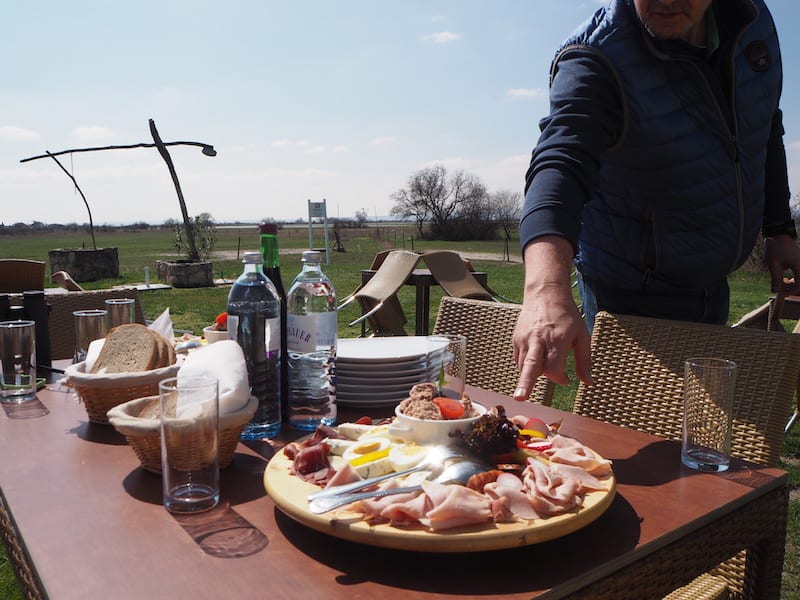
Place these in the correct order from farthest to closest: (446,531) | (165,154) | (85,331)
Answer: (165,154)
(85,331)
(446,531)

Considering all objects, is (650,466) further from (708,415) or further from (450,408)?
(450,408)

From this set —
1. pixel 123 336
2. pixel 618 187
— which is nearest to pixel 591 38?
pixel 618 187

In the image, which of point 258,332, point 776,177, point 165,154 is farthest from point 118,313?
point 165,154

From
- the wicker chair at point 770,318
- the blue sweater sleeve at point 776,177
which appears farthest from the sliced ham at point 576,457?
the wicker chair at point 770,318

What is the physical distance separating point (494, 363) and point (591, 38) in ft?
3.49

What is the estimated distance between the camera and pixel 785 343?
4.59 feet

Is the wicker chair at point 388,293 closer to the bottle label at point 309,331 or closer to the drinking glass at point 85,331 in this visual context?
the drinking glass at point 85,331

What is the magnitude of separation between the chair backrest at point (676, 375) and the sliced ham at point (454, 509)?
896 millimetres

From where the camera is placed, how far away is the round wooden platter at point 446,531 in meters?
0.72

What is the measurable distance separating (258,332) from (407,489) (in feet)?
1.70

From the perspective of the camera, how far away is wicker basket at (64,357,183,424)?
1233mm

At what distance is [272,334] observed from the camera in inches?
48.2

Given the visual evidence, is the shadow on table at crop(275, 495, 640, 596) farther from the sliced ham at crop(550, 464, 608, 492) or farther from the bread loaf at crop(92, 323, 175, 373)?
the bread loaf at crop(92, 323, 175, 373)

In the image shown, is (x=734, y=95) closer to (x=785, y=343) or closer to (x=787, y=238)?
(x=787, y=238)
